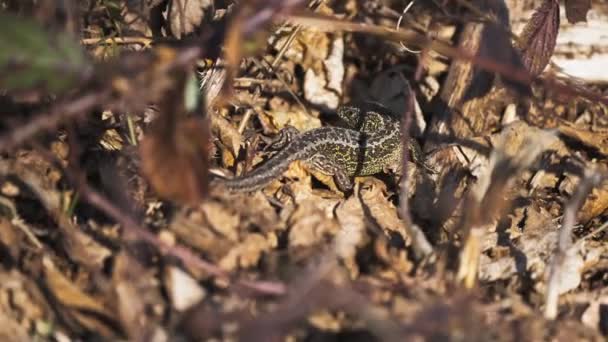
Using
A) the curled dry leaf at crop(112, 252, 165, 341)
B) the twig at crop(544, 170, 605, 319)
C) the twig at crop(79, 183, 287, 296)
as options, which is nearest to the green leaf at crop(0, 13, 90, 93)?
the twig at crop(79, 183, 287, 296)

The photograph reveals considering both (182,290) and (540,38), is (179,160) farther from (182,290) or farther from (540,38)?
(540,38)

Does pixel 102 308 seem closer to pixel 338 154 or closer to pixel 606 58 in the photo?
pixel 338 154

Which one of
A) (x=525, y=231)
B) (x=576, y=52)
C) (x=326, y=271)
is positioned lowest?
(x=525, y=231)

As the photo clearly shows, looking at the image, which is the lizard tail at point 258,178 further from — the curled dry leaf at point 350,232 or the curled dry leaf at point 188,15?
the curled dry leaf at point 188,15

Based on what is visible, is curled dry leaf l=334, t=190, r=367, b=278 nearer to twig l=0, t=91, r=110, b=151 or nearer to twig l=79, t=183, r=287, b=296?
twig l=79, t=183, r=287, b=296

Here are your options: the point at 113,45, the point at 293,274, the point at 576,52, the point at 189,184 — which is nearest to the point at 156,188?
the point at 189,184

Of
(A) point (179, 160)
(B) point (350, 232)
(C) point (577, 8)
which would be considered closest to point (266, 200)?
(B) point (350, 232)
